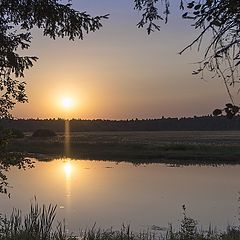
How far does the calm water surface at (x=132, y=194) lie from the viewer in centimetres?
1650

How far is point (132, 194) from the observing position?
72.3 feet

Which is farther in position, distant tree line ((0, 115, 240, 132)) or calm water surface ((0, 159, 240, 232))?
distant tree line ((0, 115, 240, 132))

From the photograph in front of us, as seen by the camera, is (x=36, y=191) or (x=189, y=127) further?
(x=189, y=127)

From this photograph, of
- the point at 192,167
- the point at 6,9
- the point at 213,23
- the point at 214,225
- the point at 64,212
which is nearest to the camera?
the point at 213,23

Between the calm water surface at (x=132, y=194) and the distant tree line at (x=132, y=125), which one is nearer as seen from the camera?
the calm water surface at (x=132, y=194)

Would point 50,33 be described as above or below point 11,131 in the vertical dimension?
above

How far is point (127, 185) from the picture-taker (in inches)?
997

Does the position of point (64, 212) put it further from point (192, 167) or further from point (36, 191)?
point (192, 167)

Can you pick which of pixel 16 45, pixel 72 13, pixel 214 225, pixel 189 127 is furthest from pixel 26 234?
pixel 189 127

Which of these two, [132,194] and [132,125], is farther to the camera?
[132,125]

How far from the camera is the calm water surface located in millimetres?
16500

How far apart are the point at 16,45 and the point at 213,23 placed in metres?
5.48

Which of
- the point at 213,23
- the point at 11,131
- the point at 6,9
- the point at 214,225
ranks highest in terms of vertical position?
the point at 6,9

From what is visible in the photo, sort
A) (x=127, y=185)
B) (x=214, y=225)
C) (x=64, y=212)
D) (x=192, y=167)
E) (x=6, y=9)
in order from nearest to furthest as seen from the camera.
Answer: (x=6, y=9) < (x=214, y=225) < (x=64, y=212) < (x=127, y=185) < (x=192, y=167)
